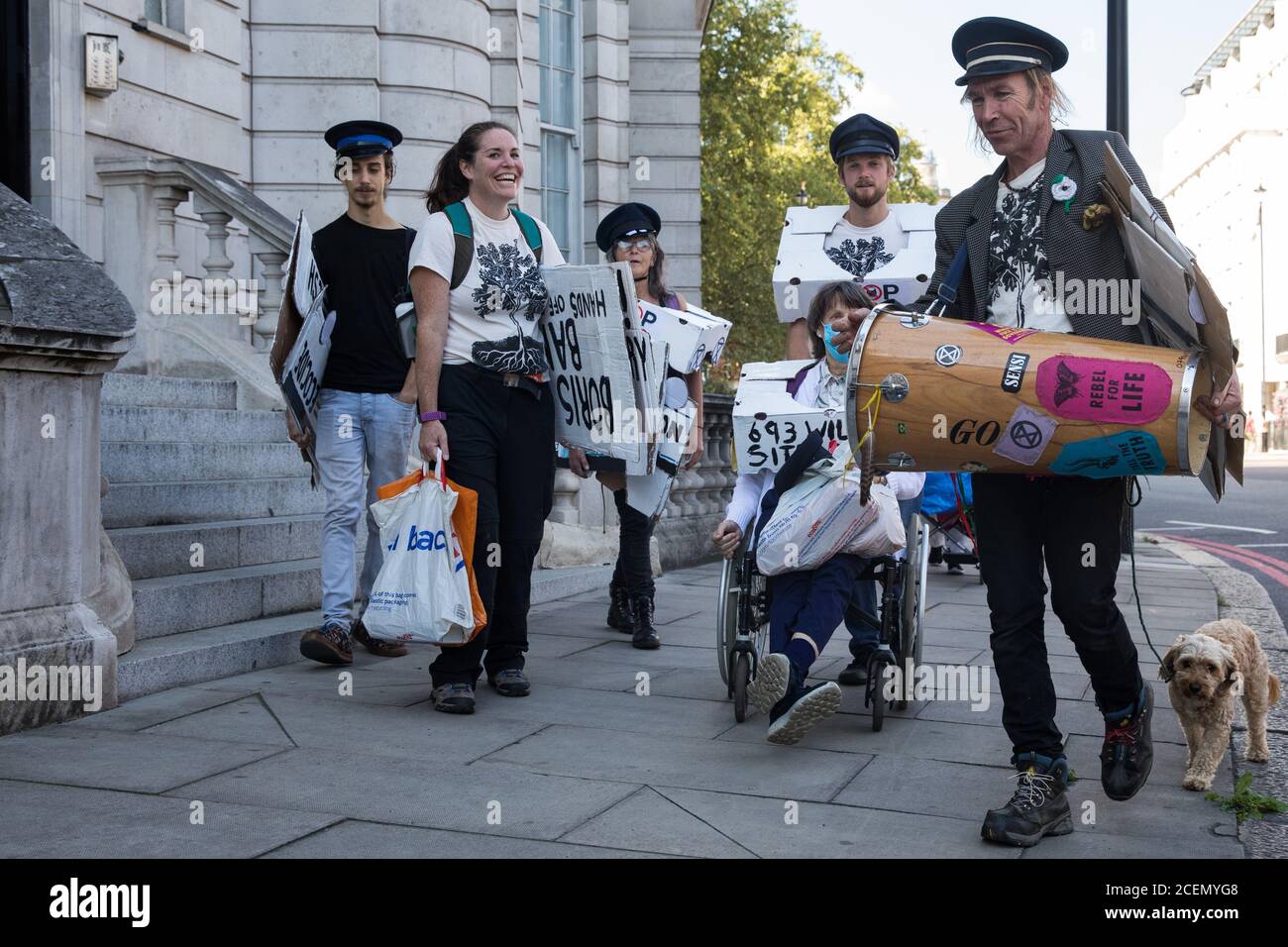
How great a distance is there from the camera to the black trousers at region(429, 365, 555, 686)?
5508 millimetres

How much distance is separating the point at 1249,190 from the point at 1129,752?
216 feet

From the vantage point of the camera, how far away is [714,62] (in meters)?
36.7

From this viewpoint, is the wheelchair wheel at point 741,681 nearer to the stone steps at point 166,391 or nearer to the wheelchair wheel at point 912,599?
the wheelchair wheel at point 912,599

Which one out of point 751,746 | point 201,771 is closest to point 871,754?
point 751,746

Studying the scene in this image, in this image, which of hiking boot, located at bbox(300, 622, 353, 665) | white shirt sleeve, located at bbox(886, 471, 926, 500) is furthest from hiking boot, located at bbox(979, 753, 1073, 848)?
hiking boot, located at bbox(300, 622, 353, 665)

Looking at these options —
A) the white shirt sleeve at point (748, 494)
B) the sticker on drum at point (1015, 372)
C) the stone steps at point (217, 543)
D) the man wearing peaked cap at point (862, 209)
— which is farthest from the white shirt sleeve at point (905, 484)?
the stone steps at point (217, 543)

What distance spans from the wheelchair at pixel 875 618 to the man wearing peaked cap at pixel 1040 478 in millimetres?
1122

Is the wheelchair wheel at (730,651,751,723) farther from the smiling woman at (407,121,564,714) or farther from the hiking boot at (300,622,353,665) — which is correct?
the hiking boot at (300,622,353,665)

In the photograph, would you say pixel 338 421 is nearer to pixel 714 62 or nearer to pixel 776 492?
pixel 776 492

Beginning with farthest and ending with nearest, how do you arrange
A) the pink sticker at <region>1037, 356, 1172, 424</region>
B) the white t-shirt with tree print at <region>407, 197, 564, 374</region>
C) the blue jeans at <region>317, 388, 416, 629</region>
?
the blue jeans at <region>317, 388, 416, 629</region> < the white t-shirt with tree print at <region>407, 197, 564, 374</region> < the pink sticker at <region>1037, 356, 1172, 424</region>

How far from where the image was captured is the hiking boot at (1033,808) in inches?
150

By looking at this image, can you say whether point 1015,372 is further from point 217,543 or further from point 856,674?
point 217,543

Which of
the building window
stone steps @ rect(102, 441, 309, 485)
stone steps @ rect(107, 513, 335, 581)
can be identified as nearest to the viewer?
Answer: stone steps @ rect(107, 513, 335, 581)

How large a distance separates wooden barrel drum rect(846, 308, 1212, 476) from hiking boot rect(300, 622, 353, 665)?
3.05 meters
